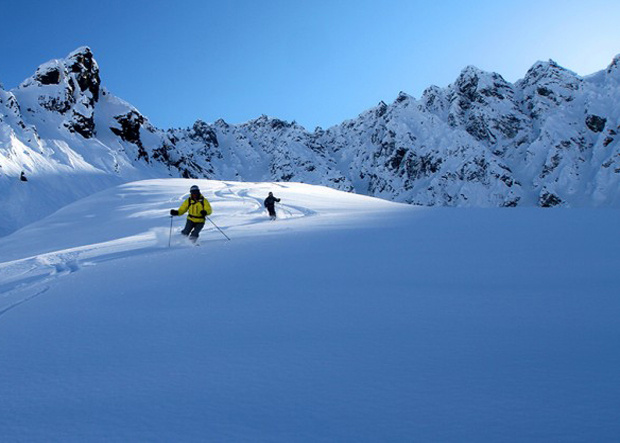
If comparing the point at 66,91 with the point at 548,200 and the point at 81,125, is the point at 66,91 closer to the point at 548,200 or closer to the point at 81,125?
the point at 81,125

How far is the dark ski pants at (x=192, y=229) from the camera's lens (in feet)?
32.7

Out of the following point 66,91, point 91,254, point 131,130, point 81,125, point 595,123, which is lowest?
point 91,254

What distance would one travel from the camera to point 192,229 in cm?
Answer: 1025

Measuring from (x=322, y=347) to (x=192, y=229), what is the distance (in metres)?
7.85

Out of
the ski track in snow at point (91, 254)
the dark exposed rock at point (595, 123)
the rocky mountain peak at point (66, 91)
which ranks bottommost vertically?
the ski track in snow at point (91, 254)

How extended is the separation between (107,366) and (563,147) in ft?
711

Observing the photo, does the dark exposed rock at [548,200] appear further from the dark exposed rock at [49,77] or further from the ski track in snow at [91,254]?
the ski track in snow at [91,254]

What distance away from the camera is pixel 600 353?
2.84 meters

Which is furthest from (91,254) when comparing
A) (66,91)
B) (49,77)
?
(49,77)

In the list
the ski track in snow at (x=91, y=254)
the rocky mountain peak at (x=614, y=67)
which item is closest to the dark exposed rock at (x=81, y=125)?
the ski track in snow at (x=91, y=254)

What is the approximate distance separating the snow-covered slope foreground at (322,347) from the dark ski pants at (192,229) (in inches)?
105

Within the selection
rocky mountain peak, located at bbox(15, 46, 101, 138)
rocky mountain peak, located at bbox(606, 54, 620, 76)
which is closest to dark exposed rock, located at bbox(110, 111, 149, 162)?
rocky mountain peak, located at bbox(15, 46, 101, 138)

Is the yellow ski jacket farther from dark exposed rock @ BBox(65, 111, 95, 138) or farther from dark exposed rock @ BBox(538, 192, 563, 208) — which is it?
dark exposed rock @ BBox(538, 192, 563, 208)

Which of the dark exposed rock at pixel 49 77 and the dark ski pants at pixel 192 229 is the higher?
the dark exposed rock at pixel 49 77
